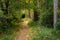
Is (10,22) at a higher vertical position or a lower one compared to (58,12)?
lower

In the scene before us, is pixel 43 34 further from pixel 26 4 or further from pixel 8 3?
pixel 26 4

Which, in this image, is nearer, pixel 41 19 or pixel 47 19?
pixel 47 19

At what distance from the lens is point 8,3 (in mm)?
17688

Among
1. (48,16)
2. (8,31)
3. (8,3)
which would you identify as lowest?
(8,31)

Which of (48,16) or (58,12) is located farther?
(48,16)

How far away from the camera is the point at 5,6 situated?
17641mm

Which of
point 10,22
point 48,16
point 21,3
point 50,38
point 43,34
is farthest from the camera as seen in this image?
point 21,3

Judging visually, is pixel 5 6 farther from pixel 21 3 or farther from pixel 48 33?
pixel 48 33

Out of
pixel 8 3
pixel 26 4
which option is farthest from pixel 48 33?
pixel 26 4

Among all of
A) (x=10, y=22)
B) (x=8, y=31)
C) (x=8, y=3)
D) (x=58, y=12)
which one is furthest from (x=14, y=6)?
→ (x=58, y=12)

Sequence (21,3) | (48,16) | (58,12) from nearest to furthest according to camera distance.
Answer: (58,12)
(48,16)
(21,3)

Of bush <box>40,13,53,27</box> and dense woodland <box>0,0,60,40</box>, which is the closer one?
dense woodland <box>0,0,60,40</box>

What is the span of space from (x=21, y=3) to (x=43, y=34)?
8815 millimetres

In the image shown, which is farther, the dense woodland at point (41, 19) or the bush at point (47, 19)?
the bush at point (47, 19)
